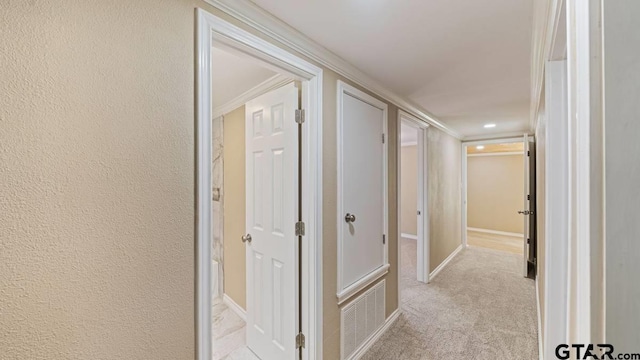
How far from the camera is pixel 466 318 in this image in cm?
261

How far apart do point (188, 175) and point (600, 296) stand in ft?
3.86

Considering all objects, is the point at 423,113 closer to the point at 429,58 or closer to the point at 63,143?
the point at 429,58

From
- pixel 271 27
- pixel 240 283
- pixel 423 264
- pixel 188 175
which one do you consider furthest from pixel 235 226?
pixel 423 264

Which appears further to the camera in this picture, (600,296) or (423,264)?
(423,264)

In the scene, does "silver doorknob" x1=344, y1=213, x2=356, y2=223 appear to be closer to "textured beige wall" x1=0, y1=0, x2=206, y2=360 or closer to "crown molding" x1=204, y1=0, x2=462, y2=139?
"crown molding" x1=204, y1=0, x2=462, y2=139

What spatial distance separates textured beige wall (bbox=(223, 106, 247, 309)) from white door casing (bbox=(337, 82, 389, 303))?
107 cm

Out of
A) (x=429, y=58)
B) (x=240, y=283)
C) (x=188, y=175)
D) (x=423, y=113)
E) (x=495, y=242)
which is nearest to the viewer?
(x=188, y=175)

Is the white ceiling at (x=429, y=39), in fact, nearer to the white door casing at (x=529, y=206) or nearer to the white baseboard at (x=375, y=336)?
the white door casing at (x=529, y=206)

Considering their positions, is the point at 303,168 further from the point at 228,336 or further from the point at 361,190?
the point at 228,336

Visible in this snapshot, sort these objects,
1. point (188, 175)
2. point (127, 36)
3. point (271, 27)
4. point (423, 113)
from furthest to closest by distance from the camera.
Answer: point (423, 113) → point (271, 27) → point (188, 175) → point (127, 36)

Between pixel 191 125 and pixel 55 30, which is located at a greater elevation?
pixel 55 30

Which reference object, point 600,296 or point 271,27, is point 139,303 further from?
point 271,27

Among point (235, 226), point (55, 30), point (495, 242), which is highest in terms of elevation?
point (55, 30)

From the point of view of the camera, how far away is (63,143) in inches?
31.3
